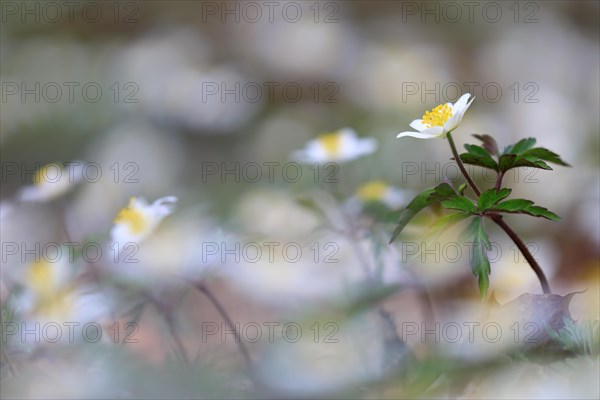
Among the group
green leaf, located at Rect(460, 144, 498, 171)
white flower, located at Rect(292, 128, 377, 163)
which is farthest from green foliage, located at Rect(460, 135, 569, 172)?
white flower, located at Rect(292, 128, 377, 163)

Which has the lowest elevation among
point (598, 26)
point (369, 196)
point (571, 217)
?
point (571, 217)

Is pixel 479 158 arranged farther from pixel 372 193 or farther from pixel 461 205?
pixel 372 193

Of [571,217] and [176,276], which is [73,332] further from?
[571,217]

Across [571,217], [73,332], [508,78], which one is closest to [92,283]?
[73,332]

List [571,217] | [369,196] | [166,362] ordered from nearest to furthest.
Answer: [166,362] < [369,196] < [571,217]

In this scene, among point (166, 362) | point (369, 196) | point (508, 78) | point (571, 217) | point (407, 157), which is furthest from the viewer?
point (508, 78)

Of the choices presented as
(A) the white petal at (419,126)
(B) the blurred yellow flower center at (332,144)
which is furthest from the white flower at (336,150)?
(A) the white petal at (419,126)

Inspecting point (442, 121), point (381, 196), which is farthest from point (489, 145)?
point (381, 196)
